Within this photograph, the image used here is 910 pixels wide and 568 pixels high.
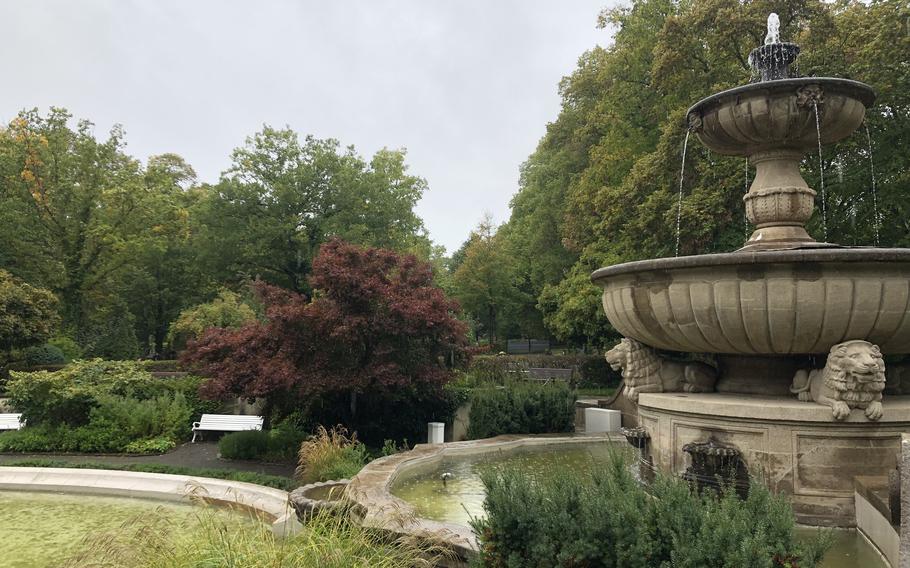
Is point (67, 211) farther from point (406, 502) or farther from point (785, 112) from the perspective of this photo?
point (785, 112)

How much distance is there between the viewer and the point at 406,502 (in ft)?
20.7

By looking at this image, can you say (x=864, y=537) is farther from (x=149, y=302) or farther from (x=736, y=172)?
(x=149, y=302)

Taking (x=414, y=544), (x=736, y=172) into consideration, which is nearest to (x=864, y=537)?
(x=414, y=544)

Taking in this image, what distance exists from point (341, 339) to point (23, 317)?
17.2m

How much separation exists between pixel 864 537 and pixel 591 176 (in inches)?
710

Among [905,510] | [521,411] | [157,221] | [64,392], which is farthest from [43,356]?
[905,510]

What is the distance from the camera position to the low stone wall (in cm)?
892

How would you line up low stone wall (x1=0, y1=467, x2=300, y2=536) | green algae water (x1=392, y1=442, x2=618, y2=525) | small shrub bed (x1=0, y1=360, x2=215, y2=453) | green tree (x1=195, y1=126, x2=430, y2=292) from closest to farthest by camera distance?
green algae water (x1=392, y1=442, x2=618, y2=525) → low stone wall (x1=0, y1=467, x2=300, y2=536) → small shrub bed (x1=0, y1=360, x2=215, y2=453) → green tree (x1=195, y1=126, x2=430, y2=292)

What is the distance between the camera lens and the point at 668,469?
21.9 feet

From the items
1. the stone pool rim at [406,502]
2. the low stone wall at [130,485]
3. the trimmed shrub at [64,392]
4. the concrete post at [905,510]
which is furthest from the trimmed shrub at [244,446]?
the concrete post at [905,510]

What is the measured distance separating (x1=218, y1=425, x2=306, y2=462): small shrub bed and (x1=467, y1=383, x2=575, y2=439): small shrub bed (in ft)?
11.7

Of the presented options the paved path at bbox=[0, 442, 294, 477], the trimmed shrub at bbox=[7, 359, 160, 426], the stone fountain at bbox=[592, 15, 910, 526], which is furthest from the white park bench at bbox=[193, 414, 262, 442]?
the stone fountain at bbox=[592, 15, 910, 526]

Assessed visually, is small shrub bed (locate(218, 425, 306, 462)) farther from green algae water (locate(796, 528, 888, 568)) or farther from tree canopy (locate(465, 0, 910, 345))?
tree canopy (locate(465, 0, 910, 345))

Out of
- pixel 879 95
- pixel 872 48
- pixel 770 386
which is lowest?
pixel 770 386
